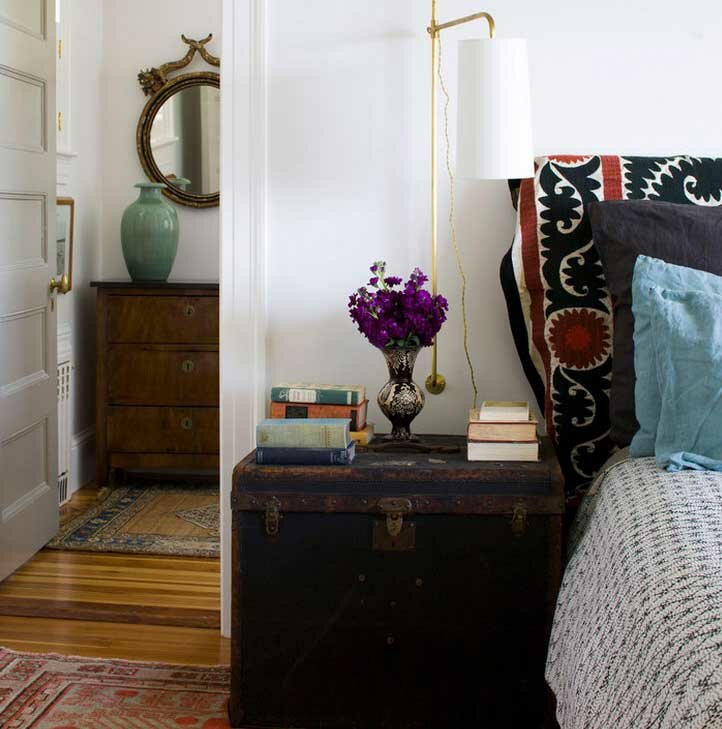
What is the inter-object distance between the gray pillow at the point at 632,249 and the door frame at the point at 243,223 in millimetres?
867

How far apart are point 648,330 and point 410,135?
0.84 m

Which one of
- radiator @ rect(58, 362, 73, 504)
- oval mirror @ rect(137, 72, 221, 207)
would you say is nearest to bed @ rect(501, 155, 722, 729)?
radiator @ rect(58, 362, 73, 504)

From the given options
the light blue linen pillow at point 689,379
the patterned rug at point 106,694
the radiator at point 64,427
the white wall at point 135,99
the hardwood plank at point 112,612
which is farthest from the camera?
the white wall at point 135,99

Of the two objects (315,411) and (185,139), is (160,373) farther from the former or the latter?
(315,411)

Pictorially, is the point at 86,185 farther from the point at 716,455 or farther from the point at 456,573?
the point at 716,455

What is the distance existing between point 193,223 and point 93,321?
0.63m

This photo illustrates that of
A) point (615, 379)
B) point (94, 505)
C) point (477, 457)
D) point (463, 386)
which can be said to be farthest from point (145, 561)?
point (615, 379)

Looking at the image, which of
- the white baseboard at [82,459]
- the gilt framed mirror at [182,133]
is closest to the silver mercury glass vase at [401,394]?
the white baseboard at [82,459]

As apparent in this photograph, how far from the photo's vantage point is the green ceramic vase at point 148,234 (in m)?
4.46

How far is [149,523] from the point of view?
13.2ft

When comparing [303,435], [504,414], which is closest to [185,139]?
[303,435]

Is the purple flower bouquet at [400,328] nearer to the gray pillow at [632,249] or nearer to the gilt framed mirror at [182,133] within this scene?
the gray pillow at [632,249]

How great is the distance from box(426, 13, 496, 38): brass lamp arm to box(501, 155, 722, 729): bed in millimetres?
334

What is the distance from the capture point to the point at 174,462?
4480 mm
